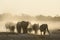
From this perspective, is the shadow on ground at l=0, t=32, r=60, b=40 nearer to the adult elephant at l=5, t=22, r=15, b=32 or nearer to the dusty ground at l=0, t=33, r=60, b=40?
the dusty ground at l=0, t=33, r=60, b=40

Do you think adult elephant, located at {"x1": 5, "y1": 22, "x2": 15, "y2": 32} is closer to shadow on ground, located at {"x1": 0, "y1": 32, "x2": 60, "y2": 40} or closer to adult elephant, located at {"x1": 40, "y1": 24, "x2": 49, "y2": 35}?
shadow on ground, located at {"x1": 0, "y1": 32, "x2": 60, "y2": 40}

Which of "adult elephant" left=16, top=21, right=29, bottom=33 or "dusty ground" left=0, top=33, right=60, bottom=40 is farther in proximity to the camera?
"adult elephant" left=16, top=21, right=29, bottom=33

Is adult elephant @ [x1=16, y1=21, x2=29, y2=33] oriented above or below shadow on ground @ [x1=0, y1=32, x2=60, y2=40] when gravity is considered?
above

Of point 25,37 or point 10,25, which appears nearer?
point 25,37

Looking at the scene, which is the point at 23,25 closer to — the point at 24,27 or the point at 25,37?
the point at 24,27

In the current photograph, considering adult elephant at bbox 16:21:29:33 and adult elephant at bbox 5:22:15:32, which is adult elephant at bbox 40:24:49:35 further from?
adult elephant at bbox 5:22:15:32

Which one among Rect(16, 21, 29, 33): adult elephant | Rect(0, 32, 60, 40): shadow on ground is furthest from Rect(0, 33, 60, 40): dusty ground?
Rect(16, 21, 29, 33): adult elephant

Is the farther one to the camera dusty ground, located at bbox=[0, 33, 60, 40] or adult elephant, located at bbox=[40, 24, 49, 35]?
adult elephant, located at bbox=[40, 24, 49, 35]

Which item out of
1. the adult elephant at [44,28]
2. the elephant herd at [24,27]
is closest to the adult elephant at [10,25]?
the elephant herd at [24,27]

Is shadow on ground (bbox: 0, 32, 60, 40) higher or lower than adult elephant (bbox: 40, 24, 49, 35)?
lower

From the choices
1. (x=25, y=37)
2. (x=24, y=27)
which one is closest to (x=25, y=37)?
(x=25, y=37)

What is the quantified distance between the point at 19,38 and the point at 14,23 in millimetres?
194

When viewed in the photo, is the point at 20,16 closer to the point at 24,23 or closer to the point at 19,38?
the point at 24,23

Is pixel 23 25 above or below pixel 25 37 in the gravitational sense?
above
